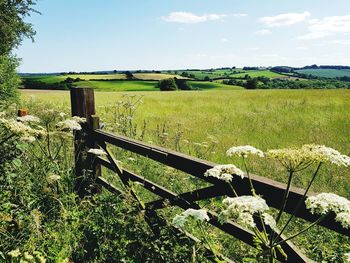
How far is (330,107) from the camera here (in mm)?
21516

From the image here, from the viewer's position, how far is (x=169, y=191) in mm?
4277

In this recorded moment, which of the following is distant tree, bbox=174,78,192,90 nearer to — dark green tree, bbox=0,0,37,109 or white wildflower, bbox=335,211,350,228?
A: dark green tree, bbox=0,0,37,109

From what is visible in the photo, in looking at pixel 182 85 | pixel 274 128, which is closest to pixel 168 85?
pixel 182 85

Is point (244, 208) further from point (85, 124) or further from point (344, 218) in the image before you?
point (85, 124)

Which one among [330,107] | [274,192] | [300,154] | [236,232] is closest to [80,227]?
[236,232]

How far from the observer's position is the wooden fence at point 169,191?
8.77ft

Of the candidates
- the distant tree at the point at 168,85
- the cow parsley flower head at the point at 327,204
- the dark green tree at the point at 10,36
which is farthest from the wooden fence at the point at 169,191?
the distant tree at the point at 168,85

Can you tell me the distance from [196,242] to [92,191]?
11.0 feet

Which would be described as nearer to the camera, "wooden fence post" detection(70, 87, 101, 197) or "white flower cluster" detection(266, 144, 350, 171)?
"white flower cluster" detection(266, 144, 350, 171)

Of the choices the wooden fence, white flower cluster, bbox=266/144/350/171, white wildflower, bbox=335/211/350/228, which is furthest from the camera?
the wooden fence

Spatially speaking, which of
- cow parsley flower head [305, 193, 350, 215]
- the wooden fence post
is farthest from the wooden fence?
cow parsley flower head [305, 193, 350, 215]

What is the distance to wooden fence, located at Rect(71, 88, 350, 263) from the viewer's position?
8.77 ft

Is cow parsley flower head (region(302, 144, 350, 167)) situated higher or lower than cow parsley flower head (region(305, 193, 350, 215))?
higher

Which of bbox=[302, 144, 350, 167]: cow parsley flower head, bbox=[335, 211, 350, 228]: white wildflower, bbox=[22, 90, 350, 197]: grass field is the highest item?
bbox=[302, 144, 350, 167]: cow parsley flower head
